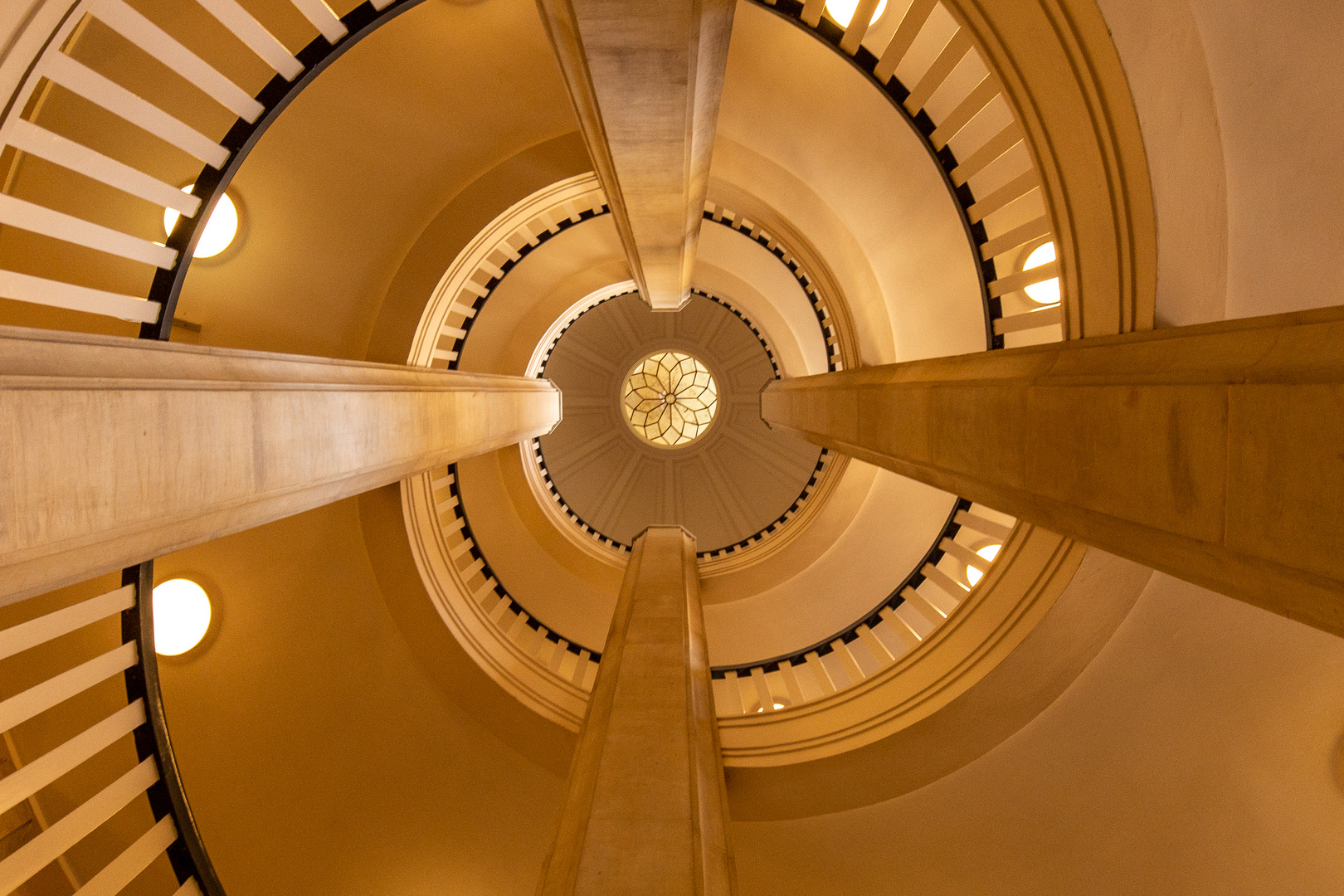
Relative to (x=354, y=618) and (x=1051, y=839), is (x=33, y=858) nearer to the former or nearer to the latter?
(x=354, y=618)

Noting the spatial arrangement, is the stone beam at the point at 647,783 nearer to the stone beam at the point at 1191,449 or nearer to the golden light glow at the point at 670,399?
the stone beam at the point at 1191,449

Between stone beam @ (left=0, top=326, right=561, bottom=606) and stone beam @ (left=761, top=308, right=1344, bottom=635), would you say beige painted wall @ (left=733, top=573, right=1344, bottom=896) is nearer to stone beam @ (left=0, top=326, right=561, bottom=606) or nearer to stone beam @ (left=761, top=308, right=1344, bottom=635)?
stone beam @ (left=761, top=308, right=1344, bottom=635)

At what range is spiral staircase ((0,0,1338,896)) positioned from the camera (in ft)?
10.9

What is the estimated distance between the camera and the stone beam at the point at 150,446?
1.90m

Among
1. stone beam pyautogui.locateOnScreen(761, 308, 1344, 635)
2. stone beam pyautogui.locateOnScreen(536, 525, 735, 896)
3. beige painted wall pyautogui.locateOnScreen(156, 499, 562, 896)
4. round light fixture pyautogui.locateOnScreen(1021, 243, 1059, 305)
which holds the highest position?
round light fixture pyautogui.locateOnScreen(1021, 243, 1059, 305)

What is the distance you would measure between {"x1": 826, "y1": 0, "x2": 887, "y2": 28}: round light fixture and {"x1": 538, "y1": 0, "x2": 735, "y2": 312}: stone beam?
1.79 meters

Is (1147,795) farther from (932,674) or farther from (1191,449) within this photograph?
(1191,449)

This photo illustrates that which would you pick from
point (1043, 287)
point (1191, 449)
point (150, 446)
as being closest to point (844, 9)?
point (1043, 287)

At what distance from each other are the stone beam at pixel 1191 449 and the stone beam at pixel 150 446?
3068 mm

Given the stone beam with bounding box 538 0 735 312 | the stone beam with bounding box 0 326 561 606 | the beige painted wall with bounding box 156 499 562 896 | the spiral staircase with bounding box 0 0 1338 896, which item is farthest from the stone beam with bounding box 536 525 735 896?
the stone beam with bounding box 538 0 735 312

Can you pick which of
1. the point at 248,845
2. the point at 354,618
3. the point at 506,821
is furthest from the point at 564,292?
the point at 248,845

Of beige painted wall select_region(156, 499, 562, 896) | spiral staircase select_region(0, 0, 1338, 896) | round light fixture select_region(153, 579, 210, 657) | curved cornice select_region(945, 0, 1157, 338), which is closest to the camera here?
curved cornice select_region(945, 0, 1157, 338)

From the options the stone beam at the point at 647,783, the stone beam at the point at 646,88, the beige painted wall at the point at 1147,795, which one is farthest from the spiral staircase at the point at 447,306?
the stone beam at the point at 647,783

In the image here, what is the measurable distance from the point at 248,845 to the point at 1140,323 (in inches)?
351
